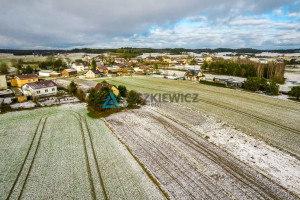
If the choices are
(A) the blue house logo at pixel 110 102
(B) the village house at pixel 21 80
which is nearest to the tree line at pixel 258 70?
(A) the blue house logo at pixel 110 102

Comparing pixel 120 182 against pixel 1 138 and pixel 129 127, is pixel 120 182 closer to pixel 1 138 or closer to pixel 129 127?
pixel 129 127

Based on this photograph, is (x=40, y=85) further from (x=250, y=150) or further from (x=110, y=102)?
(x=250, y=150)

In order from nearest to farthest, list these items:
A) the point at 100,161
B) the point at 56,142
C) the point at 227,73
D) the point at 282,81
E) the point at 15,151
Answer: the point at 100,161 → the point at 15,151 → the point at 56,142 → the point at 282,81 → the point at 227,73

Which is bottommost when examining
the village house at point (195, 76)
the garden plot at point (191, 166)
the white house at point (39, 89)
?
the garden plot at point (191, 166)

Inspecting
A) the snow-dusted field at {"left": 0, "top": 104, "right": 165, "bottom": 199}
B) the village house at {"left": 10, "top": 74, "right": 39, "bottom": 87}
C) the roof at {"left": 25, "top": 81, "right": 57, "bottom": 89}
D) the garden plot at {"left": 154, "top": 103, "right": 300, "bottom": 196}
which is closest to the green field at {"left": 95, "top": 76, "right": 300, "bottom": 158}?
the garden plot at {"left": 154, "top": 103, "right": 300, "bottom": 196}

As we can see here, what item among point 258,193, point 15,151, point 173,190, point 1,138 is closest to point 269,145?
point 258,193

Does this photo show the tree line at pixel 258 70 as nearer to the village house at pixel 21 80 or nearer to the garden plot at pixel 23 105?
the garden plot at pixel 23 105

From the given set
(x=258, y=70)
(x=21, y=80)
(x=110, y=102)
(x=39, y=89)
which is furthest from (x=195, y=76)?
(x=21, y=80)
